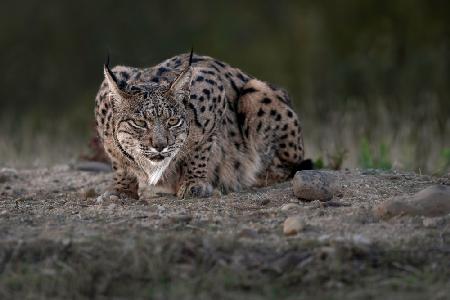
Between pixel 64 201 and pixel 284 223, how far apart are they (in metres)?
2.29

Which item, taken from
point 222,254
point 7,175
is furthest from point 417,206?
point 7,175

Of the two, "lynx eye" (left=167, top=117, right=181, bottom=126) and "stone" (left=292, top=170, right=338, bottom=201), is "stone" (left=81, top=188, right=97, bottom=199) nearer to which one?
"lynx eye" (left=167, top=117, right=181, bottom=126)

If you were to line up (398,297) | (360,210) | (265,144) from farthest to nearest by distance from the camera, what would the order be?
(265,144) → (360,210) → (398,297)

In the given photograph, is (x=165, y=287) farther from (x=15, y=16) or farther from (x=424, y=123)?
(x=15, y=16)

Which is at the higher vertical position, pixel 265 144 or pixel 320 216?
pixel 265 144

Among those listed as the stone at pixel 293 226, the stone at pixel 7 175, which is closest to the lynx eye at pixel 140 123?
the stone at pixel 293 226

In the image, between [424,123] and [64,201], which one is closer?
[64,201]

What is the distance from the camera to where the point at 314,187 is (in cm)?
701

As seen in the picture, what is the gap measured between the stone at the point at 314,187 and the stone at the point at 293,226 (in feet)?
4.05

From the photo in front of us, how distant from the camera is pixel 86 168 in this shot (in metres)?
9.98

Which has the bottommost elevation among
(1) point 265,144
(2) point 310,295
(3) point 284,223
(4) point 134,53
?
(2) point 310,295

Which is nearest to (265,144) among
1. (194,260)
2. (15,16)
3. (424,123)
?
(194,260)

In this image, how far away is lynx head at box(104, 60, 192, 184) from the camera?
7.27 meters

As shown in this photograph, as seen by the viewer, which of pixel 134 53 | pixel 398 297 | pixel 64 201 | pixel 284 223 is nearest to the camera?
pixel 398 297
